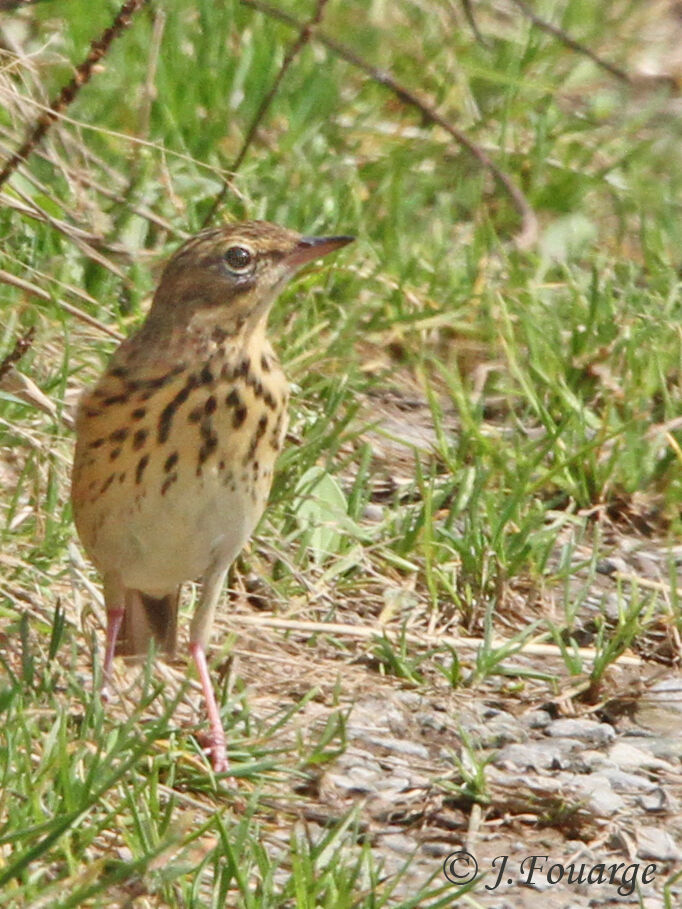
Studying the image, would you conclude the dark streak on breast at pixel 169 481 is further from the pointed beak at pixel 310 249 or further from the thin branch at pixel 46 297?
the thin branch at pixel 46 297

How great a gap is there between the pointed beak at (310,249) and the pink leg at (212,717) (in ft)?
3.42

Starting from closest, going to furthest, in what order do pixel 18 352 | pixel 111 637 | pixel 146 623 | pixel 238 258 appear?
pixel 18 352, pixel 238 258, pixel 111 637, pixel 146 623

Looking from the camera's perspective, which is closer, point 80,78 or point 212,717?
point 212,717

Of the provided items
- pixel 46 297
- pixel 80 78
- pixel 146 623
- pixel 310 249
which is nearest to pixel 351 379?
pixel 46 297

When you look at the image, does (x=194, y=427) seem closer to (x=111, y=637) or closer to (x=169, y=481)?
(x=169, y=481)

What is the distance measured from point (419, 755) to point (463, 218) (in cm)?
328

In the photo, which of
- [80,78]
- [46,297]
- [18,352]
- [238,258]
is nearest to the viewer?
[18,352]

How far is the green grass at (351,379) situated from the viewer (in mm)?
4270

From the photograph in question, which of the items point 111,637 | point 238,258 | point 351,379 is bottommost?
point 111,637

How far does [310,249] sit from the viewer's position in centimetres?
500

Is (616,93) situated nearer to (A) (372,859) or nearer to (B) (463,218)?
(B) (463,218)

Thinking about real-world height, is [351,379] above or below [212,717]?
above

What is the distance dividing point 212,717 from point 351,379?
1.91m

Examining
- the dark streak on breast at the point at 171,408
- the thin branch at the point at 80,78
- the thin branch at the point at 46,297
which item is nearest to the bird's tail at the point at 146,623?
the dark streak on breast at the point at 171,408
